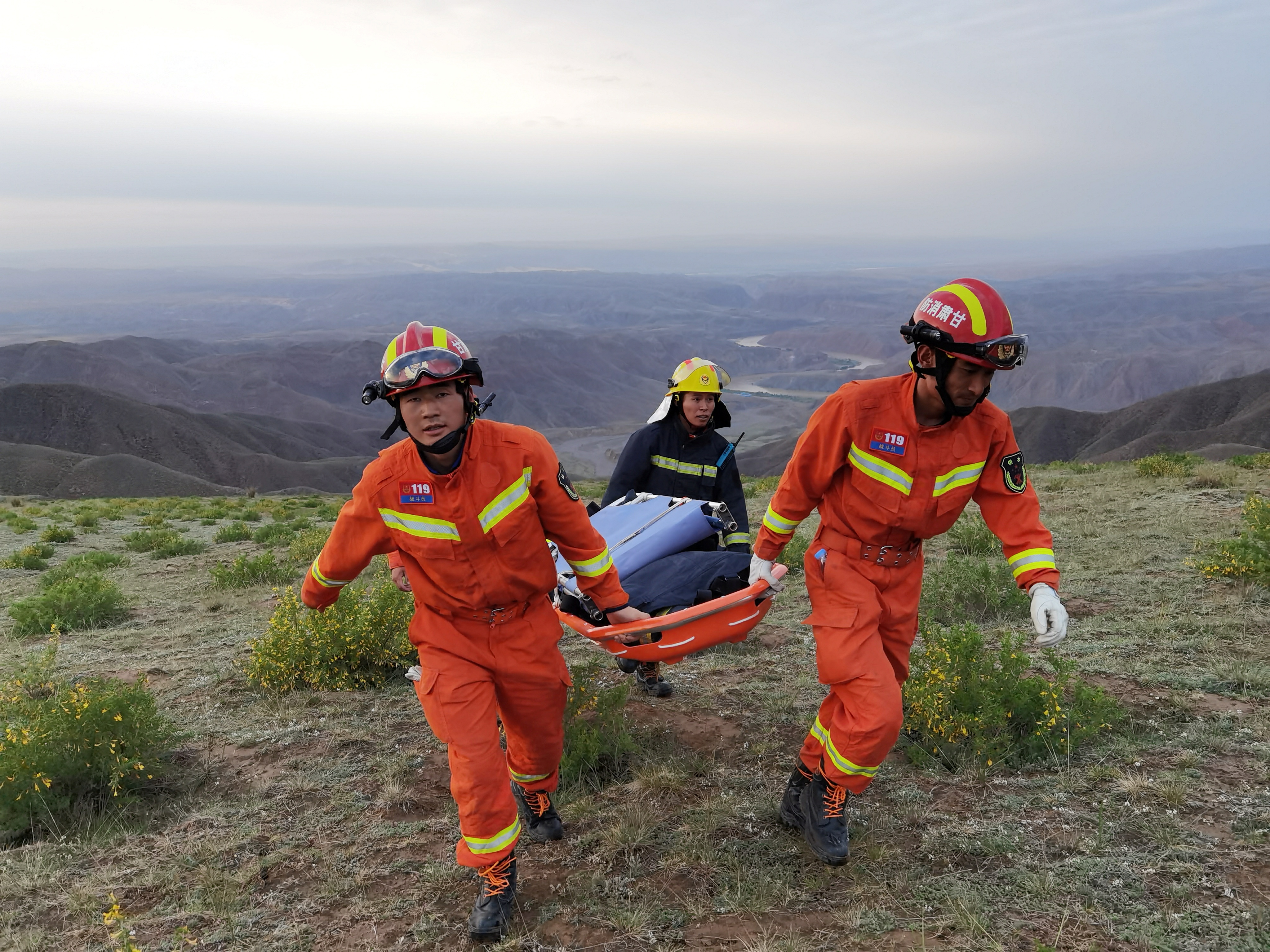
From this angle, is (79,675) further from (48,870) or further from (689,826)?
(689,826)

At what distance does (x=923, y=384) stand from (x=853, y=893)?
2.28 metres

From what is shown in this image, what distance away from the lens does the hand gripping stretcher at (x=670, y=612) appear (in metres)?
4.23

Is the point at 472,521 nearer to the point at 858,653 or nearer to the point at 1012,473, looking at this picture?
the point at 858,653

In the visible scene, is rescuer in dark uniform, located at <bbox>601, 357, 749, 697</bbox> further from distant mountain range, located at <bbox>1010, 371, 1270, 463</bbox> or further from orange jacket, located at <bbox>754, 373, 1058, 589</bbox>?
distant mountain range, located at <bbox>1010, 371, 1270, 463</bbox>

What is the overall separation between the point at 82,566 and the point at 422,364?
1097 cm

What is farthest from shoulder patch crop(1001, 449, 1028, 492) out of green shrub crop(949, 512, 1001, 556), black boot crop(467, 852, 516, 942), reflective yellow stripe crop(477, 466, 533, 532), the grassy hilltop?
green shrub crop(949, 512, 1001, 556)

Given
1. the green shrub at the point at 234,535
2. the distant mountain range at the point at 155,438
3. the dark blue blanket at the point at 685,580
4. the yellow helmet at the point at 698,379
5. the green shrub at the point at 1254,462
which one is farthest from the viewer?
the distant mountain range at the point at 155,438

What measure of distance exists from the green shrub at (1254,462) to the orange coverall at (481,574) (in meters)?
14.5

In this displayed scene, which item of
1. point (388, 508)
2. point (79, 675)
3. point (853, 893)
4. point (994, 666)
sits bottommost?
point (79, 675)

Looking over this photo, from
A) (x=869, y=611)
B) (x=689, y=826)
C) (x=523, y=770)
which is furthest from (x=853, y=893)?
(x=523, y=770)

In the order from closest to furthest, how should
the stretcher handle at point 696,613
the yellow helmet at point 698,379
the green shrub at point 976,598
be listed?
1. the stretcher handle at point 696,613
2. the yellow helmet at point 698,379
3. the green shrub at point 976,598

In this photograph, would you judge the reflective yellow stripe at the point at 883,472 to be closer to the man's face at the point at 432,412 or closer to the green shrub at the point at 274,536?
the man's face at the point at 432,412

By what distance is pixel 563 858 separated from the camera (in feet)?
13.5

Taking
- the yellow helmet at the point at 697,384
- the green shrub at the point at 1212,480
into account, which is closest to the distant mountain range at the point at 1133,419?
the green shrub at the point at 1212,480
